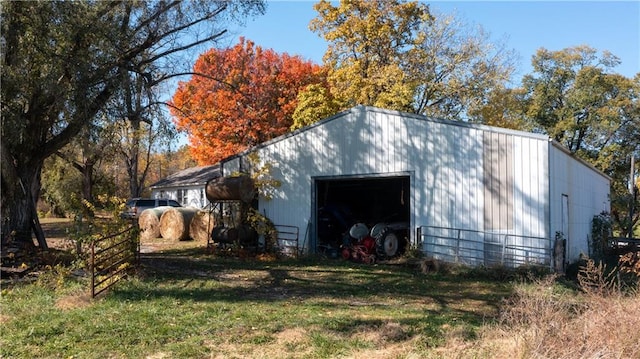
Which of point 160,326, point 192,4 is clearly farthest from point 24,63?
point 160,326

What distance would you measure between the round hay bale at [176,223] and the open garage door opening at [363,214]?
5973 millimetres

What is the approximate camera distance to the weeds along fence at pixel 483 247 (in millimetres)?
12809

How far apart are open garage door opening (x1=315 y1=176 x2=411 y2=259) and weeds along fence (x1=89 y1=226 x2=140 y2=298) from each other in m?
6.50

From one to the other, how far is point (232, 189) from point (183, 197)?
19.4 meters

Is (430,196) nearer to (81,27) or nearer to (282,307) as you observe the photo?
(282,307)

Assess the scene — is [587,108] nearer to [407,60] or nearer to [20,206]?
[407,60]

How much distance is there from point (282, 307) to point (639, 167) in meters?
38.2

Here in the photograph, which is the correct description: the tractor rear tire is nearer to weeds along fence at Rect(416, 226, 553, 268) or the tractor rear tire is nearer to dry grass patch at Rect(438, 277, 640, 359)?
weeds along fence at Rect(416, 226, 553, 268)

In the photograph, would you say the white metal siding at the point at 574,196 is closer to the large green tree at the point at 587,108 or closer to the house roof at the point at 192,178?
the large green tree at the point at 587,108

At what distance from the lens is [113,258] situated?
10766mm

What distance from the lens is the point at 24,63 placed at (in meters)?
11.4

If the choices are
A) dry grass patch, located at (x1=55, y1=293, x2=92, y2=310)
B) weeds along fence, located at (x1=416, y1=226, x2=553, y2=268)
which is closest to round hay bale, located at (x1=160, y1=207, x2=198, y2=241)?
weeds along fence, located at (x1=416, y1=226, x2=553, y2=268)

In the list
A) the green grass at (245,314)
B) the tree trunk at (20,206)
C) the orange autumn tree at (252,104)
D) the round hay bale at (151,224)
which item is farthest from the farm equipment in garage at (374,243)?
the orange autumn tree at (252,104)

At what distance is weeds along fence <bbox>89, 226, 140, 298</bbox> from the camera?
9.56m
